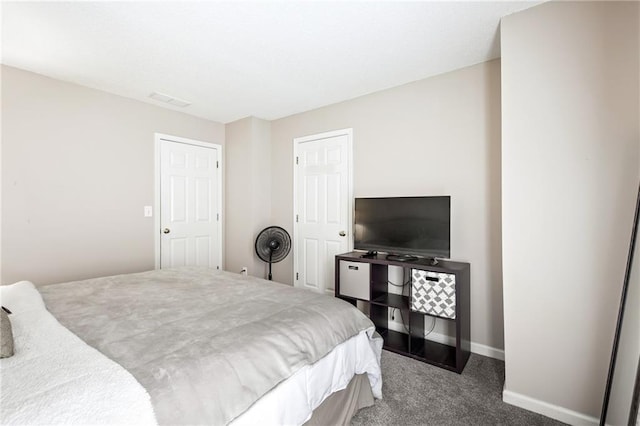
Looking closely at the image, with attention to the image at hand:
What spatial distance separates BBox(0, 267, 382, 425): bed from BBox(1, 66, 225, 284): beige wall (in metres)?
1.11

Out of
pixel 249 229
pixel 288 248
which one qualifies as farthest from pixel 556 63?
pixel 249 229

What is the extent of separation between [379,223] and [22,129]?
3378 millimetres

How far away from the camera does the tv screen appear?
8.38 feet

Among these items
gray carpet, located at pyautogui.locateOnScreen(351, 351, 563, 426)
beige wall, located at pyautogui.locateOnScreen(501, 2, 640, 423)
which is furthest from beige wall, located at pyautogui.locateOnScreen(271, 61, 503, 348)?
beige wall, located at pyautogui.locateOnScreen(501, 2, 640, 423)

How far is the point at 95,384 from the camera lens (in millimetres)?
886

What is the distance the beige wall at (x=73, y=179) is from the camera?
106 inches

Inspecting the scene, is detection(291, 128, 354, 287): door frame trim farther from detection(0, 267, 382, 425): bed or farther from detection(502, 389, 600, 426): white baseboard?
detection(502, 389, 600, 426): white baseboard

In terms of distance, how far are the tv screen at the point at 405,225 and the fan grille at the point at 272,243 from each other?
1.11 meters

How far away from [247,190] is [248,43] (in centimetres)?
210

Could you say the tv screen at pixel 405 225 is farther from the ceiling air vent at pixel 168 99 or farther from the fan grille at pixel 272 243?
the ceiling air vent at pixel 168 99

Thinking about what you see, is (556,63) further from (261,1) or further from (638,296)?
(261,1)

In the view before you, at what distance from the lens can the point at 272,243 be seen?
3.82m

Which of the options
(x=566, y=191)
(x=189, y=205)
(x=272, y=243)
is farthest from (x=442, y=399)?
(x=189, y=205)

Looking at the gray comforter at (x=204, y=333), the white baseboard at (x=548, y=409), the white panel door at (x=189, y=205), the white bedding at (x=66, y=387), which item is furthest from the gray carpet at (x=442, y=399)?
the white panel door at (x=189, y=205)
